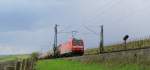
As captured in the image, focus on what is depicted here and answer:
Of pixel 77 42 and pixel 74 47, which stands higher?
pixel 77 42

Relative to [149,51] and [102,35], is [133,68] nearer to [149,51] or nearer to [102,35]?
[149,51]

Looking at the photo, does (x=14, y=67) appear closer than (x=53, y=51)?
Yes

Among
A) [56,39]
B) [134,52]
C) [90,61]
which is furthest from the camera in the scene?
[56,39]

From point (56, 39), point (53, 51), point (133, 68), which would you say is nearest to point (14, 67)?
point (133, 68)

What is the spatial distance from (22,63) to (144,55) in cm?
1145

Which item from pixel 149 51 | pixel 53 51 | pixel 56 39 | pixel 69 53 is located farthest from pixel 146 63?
pixel 56 39

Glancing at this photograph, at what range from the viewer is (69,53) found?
241 ft

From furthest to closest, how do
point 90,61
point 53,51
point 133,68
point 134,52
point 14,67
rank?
point 53,51 < point 90,61 < point 134,52 < point 133,68 < point 14,67

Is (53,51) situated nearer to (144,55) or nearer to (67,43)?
(67,43)

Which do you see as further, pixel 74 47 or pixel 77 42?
pixel 77 42

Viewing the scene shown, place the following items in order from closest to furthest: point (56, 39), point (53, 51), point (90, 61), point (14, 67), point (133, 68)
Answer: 1. point (14, 67)
2. point (133, 68)
3. point (90, 61)
4. point (53, 51)
5. point (56, 39)

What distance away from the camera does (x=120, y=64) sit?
37656mm

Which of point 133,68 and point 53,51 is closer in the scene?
point 133,68

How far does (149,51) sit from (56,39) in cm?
6263
